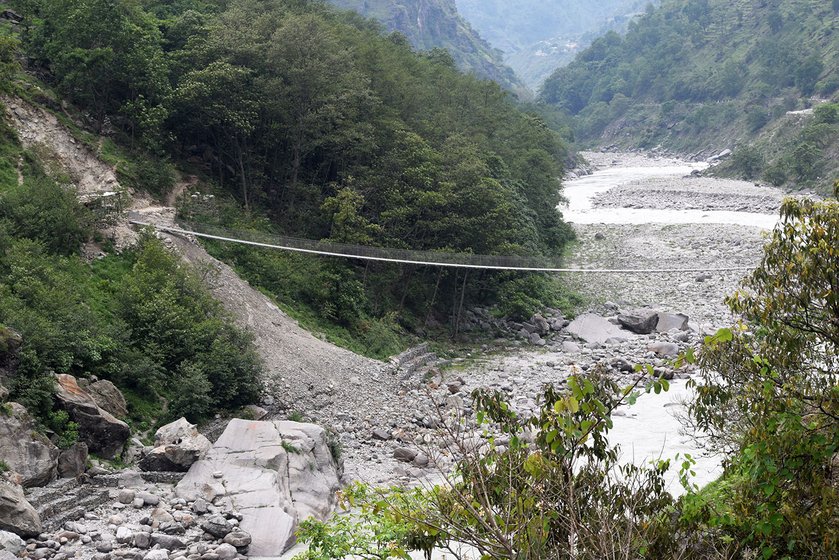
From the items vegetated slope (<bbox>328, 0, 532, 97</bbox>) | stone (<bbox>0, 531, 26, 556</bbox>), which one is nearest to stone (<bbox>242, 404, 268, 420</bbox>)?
stone (<bbox>0, 531, 26, 556</bbox>)

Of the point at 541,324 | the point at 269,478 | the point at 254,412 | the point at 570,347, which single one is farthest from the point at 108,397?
the point at 541,324

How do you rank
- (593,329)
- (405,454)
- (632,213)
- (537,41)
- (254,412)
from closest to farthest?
(405,454) < (254,412) < (593,329) < (632,213) < (537,41)

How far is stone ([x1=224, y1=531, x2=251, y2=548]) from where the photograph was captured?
296 inches

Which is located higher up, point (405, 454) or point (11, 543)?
point (11, 543)

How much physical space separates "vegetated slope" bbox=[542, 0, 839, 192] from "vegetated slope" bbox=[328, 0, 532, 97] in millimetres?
8490

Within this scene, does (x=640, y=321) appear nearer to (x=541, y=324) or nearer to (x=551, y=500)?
(x=541, y=324)

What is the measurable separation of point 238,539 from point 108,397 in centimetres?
293

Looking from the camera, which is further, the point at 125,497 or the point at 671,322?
the point at 671,322

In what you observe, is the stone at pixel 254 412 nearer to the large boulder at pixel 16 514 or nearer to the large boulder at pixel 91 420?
the large boulder at pixel 91 420

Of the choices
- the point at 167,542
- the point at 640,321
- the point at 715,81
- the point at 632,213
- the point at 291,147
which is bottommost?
the point at 640,321

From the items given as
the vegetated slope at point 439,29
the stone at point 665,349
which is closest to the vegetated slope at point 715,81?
the vegetated slope at point 439,29

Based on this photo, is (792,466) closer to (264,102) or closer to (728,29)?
A: (264,102)

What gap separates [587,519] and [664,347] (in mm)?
13038

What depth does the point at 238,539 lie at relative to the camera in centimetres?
755
